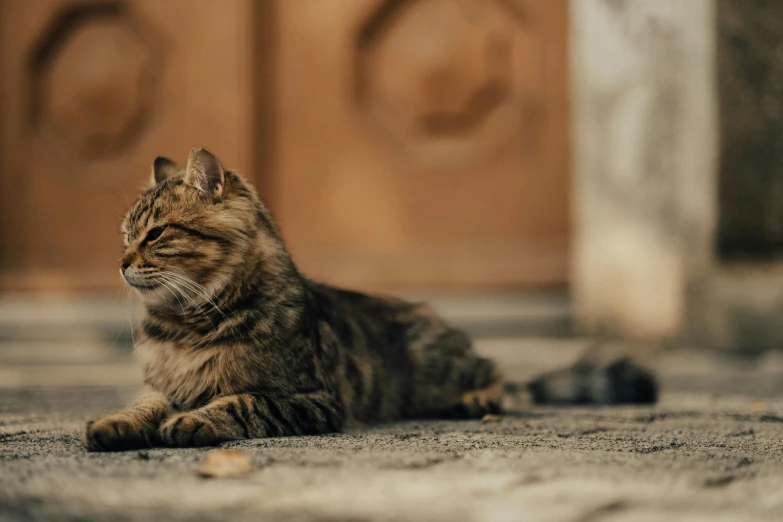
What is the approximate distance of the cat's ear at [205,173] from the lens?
6.59 feet

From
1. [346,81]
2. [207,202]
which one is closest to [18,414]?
[207,202]

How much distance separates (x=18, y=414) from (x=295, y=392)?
3.02 ft

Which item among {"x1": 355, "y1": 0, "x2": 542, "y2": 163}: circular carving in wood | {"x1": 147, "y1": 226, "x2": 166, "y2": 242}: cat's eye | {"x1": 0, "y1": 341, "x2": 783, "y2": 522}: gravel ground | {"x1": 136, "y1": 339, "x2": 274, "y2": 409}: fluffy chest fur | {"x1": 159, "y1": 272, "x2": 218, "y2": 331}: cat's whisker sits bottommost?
{"x1": 0, "y1": 341, "x2": 783, "y2": 522}: gravel ground

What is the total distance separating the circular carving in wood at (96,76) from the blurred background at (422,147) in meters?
0.01

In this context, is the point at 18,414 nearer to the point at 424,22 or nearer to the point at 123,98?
the point at 123,98

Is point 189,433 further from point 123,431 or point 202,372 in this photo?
point 202,372

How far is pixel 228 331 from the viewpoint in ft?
6.31

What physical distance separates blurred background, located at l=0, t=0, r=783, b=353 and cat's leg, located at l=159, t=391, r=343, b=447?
6.45ft

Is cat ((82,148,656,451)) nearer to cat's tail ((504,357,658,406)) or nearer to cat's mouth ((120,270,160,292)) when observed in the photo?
cat's mouth ((120,270,160,292))

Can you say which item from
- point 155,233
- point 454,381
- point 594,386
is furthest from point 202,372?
point 594,386

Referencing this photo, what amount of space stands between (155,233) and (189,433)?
0.56 meters

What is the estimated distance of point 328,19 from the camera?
157 inches

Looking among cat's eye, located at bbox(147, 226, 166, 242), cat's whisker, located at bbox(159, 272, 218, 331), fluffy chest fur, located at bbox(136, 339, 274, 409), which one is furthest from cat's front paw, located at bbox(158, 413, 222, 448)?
cat's eye, located at bbox(147, 226, 166, 242)

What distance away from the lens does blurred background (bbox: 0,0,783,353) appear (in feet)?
11.6
